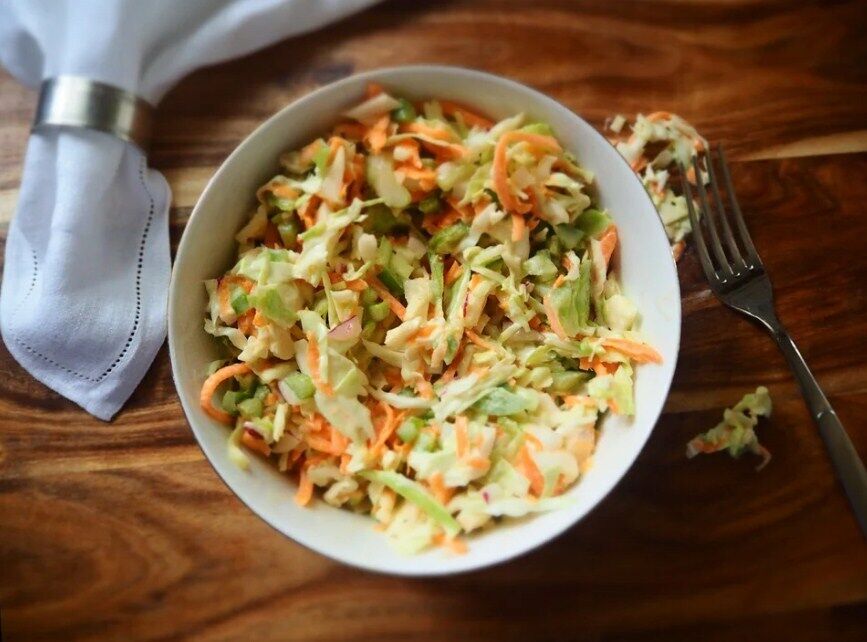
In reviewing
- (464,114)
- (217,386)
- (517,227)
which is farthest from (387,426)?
(464,114)

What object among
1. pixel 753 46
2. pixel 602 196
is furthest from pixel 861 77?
pixel 602 196

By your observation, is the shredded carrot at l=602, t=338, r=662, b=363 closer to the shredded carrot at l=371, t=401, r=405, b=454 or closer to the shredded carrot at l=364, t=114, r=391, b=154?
the shredded carrot at l=371, t=401, r=405, b=454

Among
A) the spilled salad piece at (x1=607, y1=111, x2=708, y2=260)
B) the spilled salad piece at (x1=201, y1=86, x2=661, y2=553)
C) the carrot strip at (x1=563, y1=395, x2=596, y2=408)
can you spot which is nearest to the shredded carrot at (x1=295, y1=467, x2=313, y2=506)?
the spilled salad piece at (x1=201, y1=86, x2=661, y2=553)

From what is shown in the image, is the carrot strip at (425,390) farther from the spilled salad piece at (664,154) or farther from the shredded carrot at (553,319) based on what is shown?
the spilled salad piece at (664,154)

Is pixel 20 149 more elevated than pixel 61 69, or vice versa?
pixel 61 69

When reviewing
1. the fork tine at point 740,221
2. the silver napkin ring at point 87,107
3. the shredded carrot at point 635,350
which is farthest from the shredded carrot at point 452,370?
the silver napkin ring at point 87,107

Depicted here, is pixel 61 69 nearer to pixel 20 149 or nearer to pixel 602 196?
pixel 20 149
